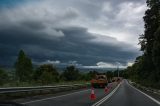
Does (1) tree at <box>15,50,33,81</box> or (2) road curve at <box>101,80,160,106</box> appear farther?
(1) tree at <box>15,50,33,81</box>

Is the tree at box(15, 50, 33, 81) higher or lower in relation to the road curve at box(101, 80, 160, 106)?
higher

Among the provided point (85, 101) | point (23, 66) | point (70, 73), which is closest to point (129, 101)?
point (85, 101)

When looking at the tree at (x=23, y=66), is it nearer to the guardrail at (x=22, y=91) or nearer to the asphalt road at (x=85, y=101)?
the guardrail at (x=22, y=91)

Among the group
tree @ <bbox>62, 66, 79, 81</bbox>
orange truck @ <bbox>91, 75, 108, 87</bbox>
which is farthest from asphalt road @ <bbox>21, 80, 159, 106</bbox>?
tree @ <bbox>62, 66, 79, 81</bbox>

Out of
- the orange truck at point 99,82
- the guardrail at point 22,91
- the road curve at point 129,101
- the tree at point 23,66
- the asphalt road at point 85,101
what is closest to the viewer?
the asphalt road at point 85,101

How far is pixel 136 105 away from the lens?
24.4 meters

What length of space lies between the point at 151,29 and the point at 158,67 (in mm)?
11673

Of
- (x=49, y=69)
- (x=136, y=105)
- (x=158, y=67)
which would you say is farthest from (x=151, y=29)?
(x=49, y=69)

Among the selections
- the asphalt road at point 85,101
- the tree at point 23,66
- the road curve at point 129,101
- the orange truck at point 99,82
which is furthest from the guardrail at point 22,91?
the tree at point 23,66

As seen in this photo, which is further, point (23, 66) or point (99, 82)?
point (23, 66)

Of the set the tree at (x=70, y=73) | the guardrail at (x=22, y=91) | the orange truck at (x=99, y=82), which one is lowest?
the guardrail at (x=22, y=91)

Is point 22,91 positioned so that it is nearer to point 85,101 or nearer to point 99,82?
point 85,101

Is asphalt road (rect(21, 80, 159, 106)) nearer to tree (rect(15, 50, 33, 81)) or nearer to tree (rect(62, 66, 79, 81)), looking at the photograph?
tree (rect(62, 66, 79, 81))

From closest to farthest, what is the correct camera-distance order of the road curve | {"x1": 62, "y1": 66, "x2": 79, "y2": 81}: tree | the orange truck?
the road curve → the orange truck → {"x1": 62, "y1": 66, "x2": 79, "y2": 81}: tree
